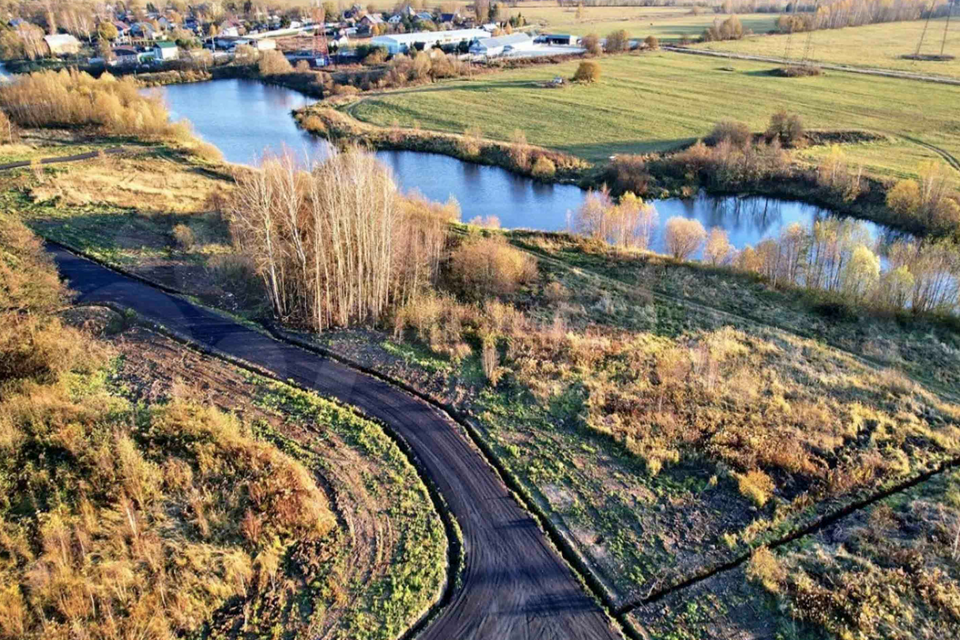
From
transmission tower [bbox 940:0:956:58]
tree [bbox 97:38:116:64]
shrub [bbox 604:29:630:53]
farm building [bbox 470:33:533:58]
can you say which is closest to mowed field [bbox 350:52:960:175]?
farm building [bbox 470:33:533:58]

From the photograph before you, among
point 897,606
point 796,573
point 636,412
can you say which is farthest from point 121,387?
point 897,606

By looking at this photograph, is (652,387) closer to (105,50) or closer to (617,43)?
(617,43)

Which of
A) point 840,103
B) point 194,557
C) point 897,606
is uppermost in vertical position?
point 840,103

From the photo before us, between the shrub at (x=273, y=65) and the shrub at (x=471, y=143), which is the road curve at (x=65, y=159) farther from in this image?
the shrub at (x=273, y=65)

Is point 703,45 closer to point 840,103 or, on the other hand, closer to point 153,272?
point 840,103

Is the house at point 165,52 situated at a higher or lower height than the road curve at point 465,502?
higher

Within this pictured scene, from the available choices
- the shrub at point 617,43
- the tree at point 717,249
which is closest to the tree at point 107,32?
the shrub at point 617,43

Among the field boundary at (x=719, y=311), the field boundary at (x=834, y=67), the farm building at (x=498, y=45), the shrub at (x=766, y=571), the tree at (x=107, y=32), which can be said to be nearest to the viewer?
the shrub at (x=766, y=571)

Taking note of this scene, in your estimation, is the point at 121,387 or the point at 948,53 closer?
the point at 121,387
